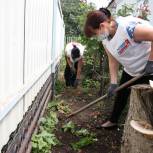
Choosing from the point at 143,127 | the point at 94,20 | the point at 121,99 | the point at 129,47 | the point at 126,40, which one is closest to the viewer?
Result: the point at 143,127

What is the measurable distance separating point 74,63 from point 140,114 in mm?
5634

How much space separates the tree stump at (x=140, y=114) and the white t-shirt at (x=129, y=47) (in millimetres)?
680

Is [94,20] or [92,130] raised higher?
[94,20]

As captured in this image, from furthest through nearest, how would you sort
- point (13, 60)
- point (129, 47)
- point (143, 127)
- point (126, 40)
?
1. point (129, 47)
2. point (126, 40)
3. point (143, 127)
4. point (13, 60)

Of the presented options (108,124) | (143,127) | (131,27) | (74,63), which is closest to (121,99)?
(108,124)

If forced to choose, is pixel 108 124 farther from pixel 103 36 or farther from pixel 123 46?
pixel 103 36

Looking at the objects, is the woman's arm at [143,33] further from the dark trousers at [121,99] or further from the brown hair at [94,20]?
the dark trousers at [121,99]

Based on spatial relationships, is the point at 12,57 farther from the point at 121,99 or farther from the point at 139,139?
the point at 121,99

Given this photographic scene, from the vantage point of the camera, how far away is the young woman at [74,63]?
9.20 m

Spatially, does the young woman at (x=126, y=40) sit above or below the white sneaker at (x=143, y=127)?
above

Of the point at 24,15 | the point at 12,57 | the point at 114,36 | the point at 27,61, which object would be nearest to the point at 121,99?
the point at 114,36

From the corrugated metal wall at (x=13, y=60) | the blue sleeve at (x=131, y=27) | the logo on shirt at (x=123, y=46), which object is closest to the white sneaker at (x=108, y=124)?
the logo on shirt at (x=123, y=46)

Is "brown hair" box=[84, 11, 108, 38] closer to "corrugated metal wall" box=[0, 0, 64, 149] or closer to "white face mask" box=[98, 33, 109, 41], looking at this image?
"white face mask" box=[98, 33, 109, 41]

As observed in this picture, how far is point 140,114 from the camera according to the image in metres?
3.91
